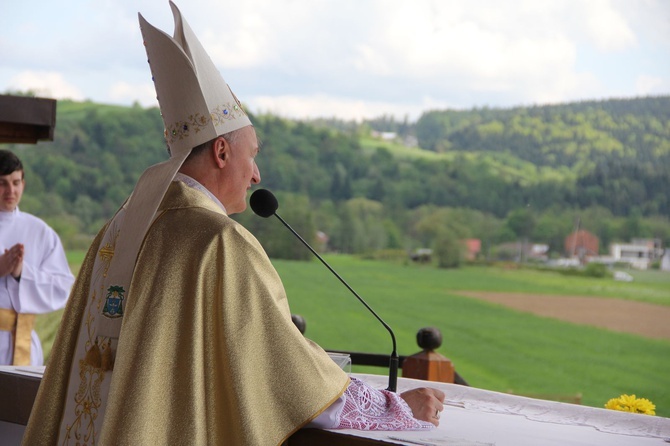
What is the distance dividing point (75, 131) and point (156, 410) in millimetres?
19804

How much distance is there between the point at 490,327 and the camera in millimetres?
23062

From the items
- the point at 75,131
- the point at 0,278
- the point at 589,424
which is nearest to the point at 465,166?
the point at 75,131

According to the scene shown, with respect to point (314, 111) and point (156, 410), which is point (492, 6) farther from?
point (156, 410)

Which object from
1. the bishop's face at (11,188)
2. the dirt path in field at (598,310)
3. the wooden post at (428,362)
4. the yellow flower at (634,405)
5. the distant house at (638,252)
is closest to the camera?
the yellow flower at (634,405)

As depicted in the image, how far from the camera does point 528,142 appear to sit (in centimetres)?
2303

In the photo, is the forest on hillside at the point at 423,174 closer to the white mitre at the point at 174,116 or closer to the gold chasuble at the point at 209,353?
the white mitre at the point at 174,116

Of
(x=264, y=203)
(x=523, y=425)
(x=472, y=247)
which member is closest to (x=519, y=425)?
(x=523, y=425)

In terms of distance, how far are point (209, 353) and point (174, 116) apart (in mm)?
529

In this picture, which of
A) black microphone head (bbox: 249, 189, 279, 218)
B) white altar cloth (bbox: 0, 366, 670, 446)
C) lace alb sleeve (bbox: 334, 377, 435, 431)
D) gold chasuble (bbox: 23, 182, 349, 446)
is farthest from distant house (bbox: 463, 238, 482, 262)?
gold chasuble (bbox: 23, 182, 349, 446)

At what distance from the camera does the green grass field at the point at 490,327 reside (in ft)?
68.8

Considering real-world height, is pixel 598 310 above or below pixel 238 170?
below

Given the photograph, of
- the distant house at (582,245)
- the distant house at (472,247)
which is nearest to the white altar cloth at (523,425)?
the distant house at (582,245)

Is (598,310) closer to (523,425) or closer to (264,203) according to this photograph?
(523,425)

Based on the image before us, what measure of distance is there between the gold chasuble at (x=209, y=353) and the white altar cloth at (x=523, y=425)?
0.14 metres
